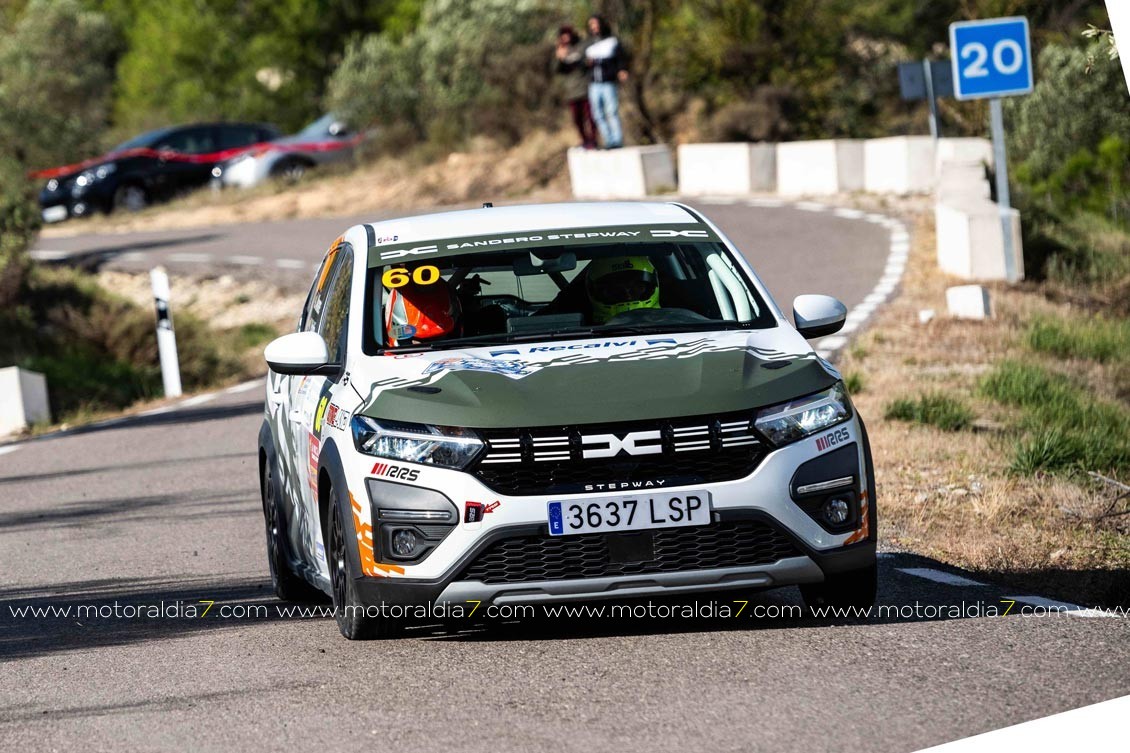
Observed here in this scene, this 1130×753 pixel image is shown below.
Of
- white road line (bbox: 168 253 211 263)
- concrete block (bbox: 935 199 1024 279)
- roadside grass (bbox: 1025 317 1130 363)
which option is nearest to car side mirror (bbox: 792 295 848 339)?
roadside grass (bbox: 1025 317 1130 363)

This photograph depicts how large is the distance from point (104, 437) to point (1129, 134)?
19.2 m

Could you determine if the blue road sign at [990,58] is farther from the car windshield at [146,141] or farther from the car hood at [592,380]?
the car windshield at [146,141]

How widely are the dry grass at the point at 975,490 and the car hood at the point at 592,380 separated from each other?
185cm

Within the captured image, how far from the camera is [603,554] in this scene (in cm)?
667

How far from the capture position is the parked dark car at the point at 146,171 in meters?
41.2

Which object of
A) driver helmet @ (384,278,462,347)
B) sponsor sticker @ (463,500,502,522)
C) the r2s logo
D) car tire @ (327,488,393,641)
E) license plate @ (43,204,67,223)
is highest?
driver helmet @ (384,278,462,347)

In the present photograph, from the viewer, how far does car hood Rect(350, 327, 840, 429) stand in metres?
6.70

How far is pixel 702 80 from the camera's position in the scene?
38.6 meters

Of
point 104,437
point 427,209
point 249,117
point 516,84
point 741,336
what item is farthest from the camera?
point 249,117

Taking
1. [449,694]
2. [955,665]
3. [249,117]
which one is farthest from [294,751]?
[249,117]

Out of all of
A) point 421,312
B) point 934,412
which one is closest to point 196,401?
point 934,412

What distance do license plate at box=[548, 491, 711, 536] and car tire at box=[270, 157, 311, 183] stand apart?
3512 centimetres

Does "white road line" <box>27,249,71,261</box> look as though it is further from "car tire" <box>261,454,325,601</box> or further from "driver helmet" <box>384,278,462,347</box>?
"driver helmet" <box>384,278,462,347</box>

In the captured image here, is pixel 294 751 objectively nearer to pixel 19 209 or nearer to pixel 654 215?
pixel 654 215
